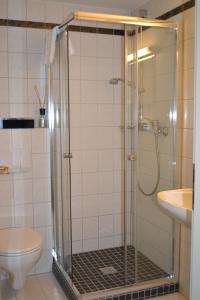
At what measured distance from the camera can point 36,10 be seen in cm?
305

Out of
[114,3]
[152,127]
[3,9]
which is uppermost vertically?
[114,3]

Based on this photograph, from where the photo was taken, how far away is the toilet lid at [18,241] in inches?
98.6

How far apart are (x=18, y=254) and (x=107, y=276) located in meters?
0.81

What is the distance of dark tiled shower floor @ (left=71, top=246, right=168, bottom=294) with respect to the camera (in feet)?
8.93

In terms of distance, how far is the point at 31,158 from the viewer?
3041 mm

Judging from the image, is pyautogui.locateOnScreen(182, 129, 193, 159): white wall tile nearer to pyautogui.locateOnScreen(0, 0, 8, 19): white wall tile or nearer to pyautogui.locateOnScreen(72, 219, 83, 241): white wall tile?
pyautogui.locateOnScreen(72, 219, 83, 241): white wall tile

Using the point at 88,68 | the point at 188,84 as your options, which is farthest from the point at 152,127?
the point at 88,68

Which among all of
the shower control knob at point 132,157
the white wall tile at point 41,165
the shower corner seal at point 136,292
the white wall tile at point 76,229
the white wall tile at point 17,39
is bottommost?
the shower corner seal at point 136,292

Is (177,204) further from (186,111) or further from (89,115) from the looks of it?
(89,115)

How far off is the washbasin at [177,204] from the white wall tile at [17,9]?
1.95 meters

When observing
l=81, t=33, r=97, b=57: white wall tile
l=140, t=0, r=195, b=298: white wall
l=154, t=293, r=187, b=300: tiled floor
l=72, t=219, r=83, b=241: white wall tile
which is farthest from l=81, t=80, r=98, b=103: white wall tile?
l=154, t=293, r=187, b=300: tiled floor

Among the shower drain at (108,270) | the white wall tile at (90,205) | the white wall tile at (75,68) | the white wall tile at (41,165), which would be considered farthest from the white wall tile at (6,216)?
the white wall tile at (75,68)

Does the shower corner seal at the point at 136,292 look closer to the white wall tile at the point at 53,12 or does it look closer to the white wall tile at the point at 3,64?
the white wall tile at the point at 3,64

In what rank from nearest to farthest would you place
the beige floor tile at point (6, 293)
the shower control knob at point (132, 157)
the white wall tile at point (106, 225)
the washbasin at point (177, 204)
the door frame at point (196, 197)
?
the door frame at point (196, 197) → the washbasin at point (177, 204) → the beige floor tile at point (6, 293) → the shower control knob at point (132, 157) → the white wall tile at point (106, 225)
